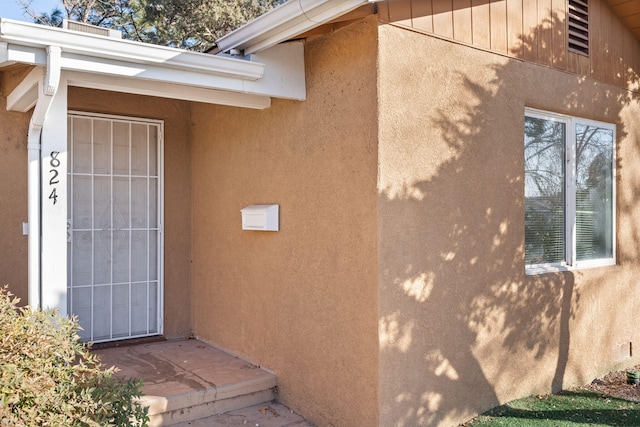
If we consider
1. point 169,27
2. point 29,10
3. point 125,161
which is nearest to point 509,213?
point 125,161

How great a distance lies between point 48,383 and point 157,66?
2.36 metres

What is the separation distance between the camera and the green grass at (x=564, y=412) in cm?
489

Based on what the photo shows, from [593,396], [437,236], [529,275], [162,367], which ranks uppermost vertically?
[437,236]

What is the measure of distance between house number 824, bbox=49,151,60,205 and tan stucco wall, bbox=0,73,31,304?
2.03m

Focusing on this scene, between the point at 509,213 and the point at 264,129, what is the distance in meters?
2.52

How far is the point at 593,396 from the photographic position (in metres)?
5.77

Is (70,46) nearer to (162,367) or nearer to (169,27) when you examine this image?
(162,367)

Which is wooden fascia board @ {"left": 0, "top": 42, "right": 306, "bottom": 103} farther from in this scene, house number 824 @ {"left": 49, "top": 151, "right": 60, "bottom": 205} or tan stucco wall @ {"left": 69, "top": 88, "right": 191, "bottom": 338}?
tan stucco wall @ {"left": 69, "top": 88, "right": 191, "bottom": 338}

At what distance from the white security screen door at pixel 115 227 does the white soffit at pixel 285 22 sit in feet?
7.54

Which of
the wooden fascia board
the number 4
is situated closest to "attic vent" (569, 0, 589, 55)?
the wooden fascia board

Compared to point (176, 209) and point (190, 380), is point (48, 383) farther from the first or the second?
point (176, 209)

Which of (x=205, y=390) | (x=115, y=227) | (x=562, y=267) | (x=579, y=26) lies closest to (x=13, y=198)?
(x=115, y=227)

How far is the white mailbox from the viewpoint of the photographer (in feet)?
17.1

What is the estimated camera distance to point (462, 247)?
16.0 ft
